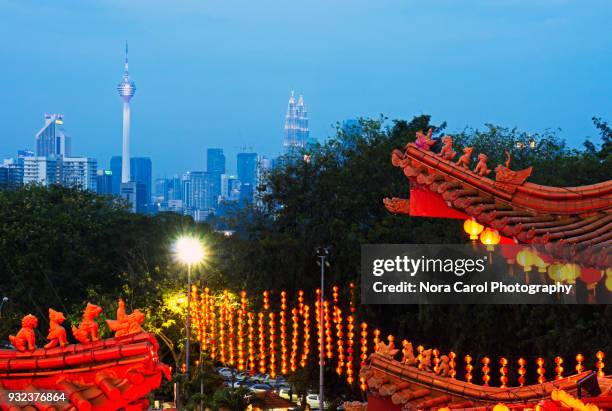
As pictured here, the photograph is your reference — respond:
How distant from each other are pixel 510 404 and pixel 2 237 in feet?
103

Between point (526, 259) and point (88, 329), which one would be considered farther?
point (526, 259)

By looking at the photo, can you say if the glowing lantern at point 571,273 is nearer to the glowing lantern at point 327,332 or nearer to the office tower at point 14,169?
the glowing lantern at point 327,332

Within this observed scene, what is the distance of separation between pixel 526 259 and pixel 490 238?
544 millimetres

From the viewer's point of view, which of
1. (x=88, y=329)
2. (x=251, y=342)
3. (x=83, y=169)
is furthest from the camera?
(x=83, y=169)

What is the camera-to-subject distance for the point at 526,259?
13.6 meters

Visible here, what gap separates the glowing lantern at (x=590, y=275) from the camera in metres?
13.0

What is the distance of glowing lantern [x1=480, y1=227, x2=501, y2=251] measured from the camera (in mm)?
13945

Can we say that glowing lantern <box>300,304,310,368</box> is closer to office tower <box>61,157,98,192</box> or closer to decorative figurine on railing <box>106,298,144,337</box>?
decorative figurine on railing <box>106,298,144,337</box>

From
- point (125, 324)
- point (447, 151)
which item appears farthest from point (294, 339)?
point (125, 324)

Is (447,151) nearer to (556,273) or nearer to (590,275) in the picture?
(556,273)

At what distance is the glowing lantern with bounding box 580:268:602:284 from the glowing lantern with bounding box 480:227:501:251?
1.09 m

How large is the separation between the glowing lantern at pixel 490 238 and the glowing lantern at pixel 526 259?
0.36 m

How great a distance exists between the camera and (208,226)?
45719mm

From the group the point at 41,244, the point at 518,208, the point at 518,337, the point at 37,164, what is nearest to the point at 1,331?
the point at 41,244
